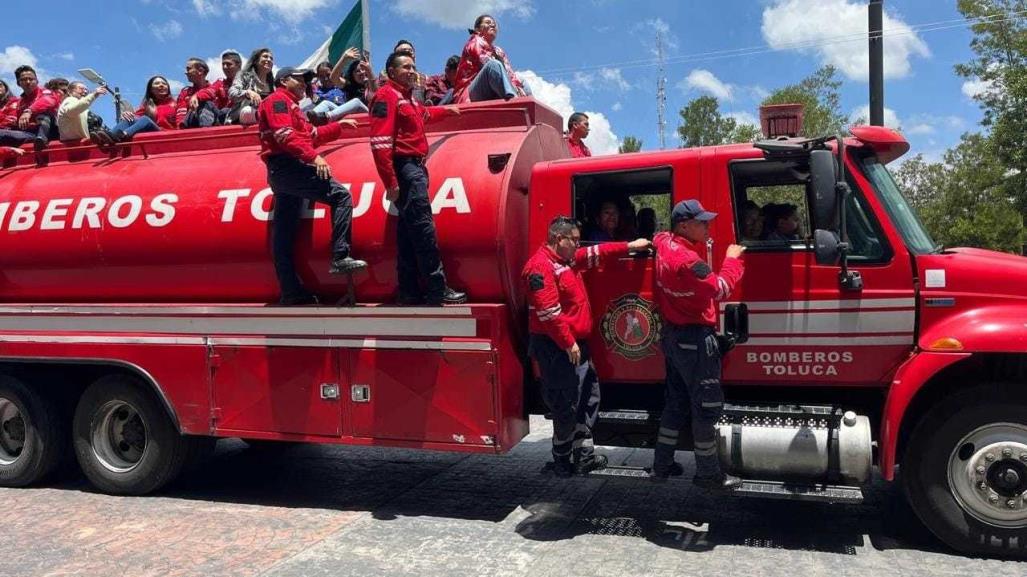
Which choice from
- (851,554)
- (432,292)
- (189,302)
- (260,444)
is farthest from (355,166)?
(851,554)

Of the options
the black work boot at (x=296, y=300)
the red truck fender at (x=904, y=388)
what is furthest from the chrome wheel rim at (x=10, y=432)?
the red truck fender at (x=904, y=388)

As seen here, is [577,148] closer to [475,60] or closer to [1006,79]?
[475,60]

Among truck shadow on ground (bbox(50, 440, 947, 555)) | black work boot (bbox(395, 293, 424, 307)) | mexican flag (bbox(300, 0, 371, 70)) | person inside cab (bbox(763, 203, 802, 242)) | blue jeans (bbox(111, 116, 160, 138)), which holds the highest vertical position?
mexican flag (bbox(300, 0, 371, 70))

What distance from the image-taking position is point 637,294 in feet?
17.2

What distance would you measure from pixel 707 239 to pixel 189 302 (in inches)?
157

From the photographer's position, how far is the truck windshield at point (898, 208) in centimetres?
488

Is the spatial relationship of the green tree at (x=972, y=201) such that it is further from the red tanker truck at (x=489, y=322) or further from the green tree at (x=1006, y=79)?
the red tanker truck at (x=489, y=322)

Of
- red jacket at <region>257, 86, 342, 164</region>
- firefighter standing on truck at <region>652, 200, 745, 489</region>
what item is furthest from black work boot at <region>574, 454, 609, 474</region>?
red jacket at <region>257, 86, 342, 164</region>

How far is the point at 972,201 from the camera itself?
3084 centimetres

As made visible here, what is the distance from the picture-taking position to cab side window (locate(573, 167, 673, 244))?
5.43 m

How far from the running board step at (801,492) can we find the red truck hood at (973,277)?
50.4 inches

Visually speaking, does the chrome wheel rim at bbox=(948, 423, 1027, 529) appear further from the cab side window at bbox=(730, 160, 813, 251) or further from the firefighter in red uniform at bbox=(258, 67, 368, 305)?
the firefighter in red uniform at bbox=(258, 67, 368, 305)

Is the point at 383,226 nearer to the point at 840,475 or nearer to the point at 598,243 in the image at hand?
the point at 598,243

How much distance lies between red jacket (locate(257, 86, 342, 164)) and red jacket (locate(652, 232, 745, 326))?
2.57 metres
